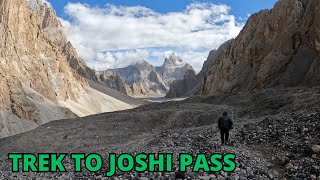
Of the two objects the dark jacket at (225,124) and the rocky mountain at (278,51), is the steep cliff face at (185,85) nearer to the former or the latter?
the rocky mountain at (278,51)

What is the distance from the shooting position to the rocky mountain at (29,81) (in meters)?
38.3

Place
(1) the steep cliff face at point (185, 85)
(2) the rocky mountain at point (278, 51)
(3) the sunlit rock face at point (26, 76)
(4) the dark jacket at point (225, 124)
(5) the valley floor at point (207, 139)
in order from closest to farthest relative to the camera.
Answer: (5) the valley floor at point (207, 139), (4) the dark jacket at point (225, 124), (2) the rocky mountain at point (278, 51), (3) the sunlit rock face at point (26, 76), (1) the steep cliff face at point (185, 85)

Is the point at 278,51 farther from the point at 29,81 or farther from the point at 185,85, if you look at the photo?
the point at 185,85

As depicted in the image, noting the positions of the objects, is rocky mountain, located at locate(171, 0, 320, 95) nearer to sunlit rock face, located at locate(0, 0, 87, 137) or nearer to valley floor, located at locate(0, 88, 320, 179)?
valley floor, located at locate(0, 88, 320, 179)

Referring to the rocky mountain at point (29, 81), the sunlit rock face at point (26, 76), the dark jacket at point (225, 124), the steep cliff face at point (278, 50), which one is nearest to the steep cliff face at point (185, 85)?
the rocky mountain at point (29, 81)

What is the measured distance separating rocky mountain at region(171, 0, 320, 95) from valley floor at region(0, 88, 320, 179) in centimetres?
916

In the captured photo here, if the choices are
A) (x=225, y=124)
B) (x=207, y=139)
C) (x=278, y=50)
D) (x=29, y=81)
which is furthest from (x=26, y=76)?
(x=225, y=124)

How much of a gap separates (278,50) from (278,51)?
23 centimetres

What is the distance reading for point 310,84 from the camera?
31.3 metres

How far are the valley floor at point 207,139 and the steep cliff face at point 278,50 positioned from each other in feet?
30.1

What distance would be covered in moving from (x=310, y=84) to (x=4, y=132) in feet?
78.8

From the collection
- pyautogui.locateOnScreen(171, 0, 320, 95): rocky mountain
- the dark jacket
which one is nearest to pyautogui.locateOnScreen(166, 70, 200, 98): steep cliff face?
pyautogui.locateOnScreen(171, 0, 320, 95): rocky mountain

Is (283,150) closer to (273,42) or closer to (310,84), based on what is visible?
(310,84)

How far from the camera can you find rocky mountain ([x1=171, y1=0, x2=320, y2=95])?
35.5 metres
